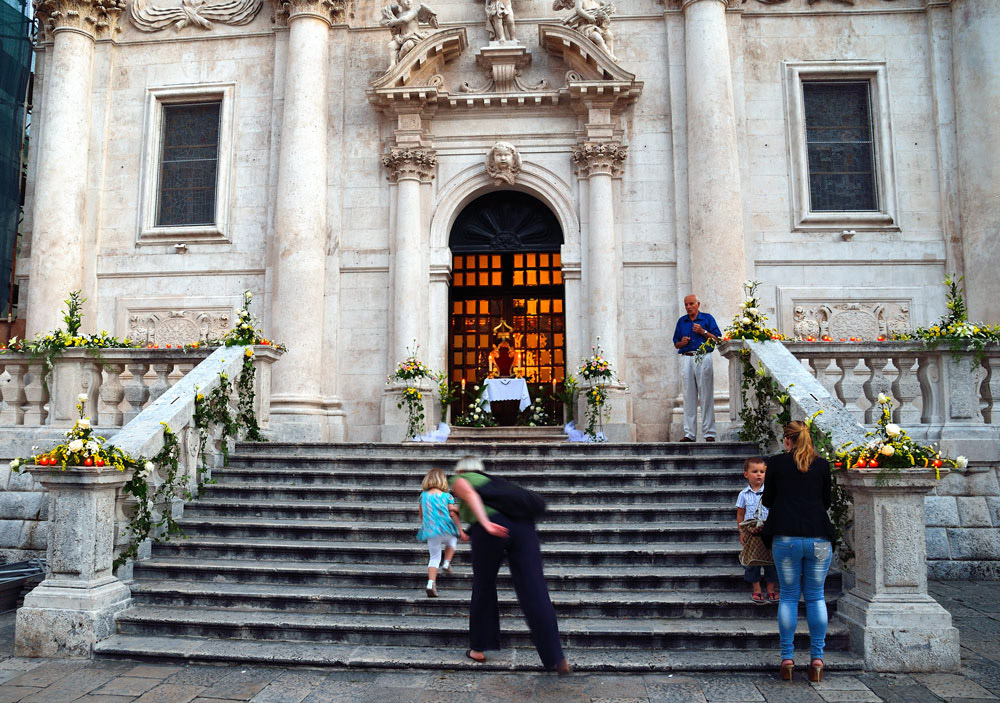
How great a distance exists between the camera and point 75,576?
696cm

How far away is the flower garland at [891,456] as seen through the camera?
21.2ft

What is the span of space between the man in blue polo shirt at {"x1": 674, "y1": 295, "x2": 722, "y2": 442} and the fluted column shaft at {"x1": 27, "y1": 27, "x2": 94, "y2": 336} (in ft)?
36.0

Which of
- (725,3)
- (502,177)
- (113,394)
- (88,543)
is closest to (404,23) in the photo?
(502,177)

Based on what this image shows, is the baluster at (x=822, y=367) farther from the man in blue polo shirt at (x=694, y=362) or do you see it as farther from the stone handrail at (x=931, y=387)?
the man in blue polo shirt at (x=694, y=362)

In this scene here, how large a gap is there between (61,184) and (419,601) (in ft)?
39.4

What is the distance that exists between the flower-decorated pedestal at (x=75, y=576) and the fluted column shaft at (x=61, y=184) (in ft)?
27.9

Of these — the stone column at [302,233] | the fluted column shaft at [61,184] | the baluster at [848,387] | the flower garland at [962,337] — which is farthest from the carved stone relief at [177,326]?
the flower garland at [962,337]

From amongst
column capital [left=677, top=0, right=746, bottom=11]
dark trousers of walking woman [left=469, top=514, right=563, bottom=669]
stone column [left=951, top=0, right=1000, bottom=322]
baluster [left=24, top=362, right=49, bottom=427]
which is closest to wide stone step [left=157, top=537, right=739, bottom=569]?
dark trousers of walking woman [left=469, top=514, right=563, bottom=669]

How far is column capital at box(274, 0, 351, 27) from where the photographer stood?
1479 centimetres

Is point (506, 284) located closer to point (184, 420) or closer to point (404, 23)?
point (404, 23)

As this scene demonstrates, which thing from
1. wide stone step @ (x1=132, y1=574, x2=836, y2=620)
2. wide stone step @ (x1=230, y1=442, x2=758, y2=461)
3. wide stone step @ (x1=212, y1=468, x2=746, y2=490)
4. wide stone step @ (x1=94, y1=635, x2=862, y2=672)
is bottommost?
wide stone step @ (x1=94, y1=635, x2=862, y2=672)

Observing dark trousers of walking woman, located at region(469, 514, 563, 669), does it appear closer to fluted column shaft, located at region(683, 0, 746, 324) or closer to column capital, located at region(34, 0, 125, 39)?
fluted column shaft, located at region(683, 0, 746, 324)

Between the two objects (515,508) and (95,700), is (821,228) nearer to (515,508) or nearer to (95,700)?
(515,508)

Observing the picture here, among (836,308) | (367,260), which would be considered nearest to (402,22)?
(367,260)
